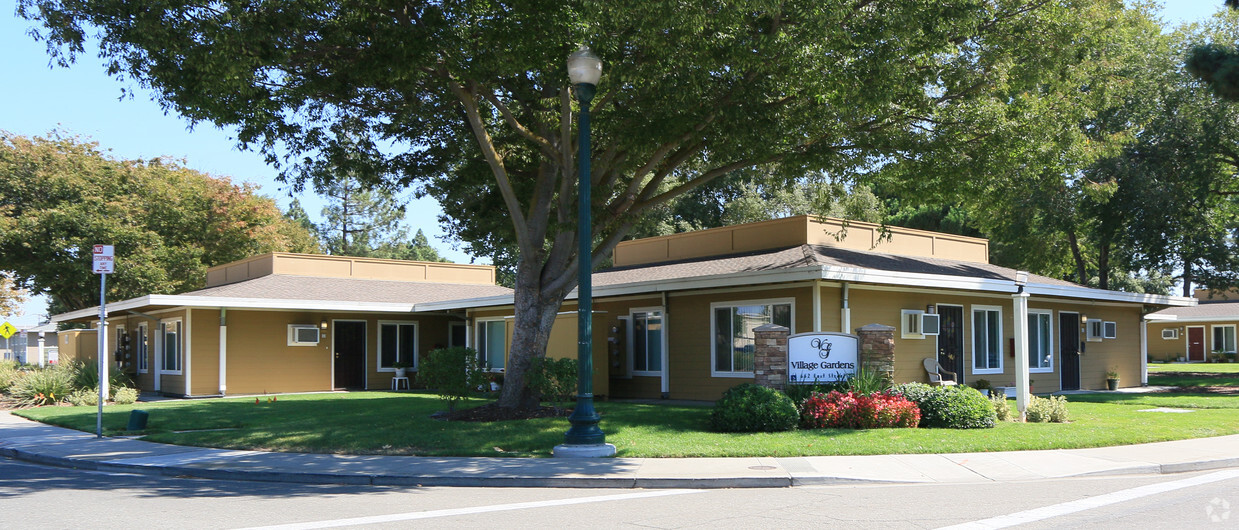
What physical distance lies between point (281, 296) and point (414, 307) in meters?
3.77

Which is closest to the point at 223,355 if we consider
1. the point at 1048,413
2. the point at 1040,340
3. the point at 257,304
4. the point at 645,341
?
the point at 257,304

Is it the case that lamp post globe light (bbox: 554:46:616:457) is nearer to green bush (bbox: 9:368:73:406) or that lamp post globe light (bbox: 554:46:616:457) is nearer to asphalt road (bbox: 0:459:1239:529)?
asphalt road (bbox: 0:459:1239:529)

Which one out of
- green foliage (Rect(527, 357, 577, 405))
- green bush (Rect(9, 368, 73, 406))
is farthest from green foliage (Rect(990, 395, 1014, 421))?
green bush (Rect(9, 368, 73, 406))

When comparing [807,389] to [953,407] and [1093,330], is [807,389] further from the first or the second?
[1093,330]

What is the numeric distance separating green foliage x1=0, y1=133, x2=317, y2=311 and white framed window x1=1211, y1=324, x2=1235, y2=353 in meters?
51.0

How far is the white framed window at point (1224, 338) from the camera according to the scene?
163 feet

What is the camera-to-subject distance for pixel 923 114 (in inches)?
624

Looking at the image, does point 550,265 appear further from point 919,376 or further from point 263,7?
point 919,376

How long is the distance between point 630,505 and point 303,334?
777 inches

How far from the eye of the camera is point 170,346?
2648 centimetres

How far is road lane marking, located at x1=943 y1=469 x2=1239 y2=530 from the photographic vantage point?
7.64m

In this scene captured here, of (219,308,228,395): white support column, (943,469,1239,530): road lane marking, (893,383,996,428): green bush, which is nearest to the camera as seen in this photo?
(943,469,1239,530): road lane marking

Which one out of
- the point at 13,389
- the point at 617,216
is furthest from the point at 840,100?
the point at 13,389

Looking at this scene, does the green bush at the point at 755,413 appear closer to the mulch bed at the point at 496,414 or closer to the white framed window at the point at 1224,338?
the mulch bed at the point at 496,414
